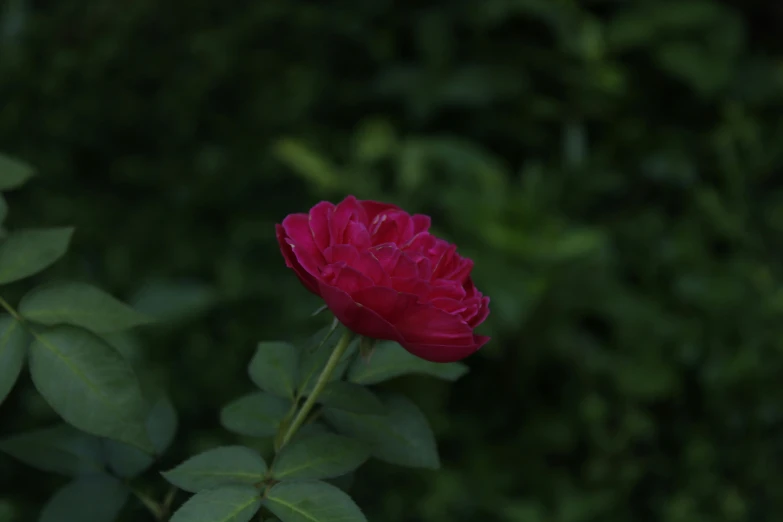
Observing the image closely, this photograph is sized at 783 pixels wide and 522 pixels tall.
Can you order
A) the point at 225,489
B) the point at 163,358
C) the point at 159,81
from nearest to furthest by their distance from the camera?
the point at 225,489 < the point at 163,358 < the point at 159,81

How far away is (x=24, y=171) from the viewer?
72cm

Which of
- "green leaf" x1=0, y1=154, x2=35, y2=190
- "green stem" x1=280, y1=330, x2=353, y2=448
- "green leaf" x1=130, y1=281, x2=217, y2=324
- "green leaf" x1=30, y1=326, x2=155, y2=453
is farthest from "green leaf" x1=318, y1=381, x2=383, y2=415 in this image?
"green leaf" x1=130, y1=281, x2=217, y2=324

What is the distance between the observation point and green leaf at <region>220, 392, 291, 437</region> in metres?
0.66

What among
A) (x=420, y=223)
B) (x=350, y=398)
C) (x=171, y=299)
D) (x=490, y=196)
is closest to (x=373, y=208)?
(x=420, y=223)

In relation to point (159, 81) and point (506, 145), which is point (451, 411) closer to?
point (506, 145)

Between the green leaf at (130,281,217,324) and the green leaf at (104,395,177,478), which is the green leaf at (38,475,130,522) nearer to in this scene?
the green leaf at (104,395,177,478)

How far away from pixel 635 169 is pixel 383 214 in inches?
75.7

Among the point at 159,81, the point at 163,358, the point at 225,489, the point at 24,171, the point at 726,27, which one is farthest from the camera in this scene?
the point at 726,27

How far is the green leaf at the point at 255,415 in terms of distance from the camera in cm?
66

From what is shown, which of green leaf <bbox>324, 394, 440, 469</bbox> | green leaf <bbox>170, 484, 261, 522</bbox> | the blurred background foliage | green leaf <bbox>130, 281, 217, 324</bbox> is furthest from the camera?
the blurred background foliage

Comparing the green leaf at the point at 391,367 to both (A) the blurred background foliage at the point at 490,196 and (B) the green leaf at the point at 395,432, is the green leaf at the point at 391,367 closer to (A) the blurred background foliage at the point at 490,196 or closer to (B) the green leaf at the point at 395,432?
(B) the green leaf at the point at 395,432

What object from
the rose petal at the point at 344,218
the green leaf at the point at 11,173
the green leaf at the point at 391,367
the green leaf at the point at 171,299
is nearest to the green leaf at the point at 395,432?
the green leaf at the point at 391,367

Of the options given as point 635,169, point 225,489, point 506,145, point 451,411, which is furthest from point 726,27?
point 225,489

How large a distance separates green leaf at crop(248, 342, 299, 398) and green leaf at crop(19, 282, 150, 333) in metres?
0.09
